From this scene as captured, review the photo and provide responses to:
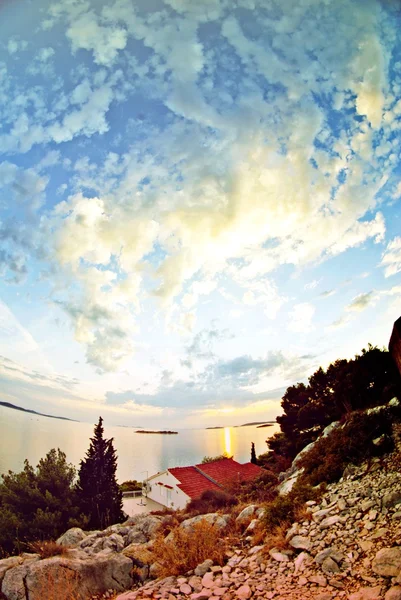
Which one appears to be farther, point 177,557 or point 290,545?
point 177,557

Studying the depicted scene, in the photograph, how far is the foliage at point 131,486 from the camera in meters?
39.7

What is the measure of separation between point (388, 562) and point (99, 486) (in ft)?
68.8

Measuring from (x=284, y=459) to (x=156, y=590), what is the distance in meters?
14.6

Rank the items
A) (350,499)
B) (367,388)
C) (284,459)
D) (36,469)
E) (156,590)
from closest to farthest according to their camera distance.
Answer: (156,590) < (350,499) < (367,388) < (284,459) < (36,469)

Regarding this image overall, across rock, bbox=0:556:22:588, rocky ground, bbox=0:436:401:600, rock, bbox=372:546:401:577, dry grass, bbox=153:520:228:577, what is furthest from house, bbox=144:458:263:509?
rock, bbox=372:546:401:577

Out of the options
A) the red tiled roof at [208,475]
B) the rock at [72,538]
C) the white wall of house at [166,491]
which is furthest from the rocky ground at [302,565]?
the white wall of house at [166,491]

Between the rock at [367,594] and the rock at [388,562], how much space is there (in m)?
0.25

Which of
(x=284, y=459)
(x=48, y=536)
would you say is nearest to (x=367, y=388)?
(x=284, y=459)

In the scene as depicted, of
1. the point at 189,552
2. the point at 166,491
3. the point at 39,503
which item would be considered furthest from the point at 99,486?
the point at 189,552

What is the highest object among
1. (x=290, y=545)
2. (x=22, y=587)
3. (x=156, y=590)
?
(x=290, y=545)

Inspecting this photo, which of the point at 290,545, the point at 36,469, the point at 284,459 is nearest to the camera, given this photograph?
the point at 290,545

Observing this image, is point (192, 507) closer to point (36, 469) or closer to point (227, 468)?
point (36, 469)

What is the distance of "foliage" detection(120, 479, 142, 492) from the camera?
130 feet

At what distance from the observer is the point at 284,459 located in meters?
17.6
